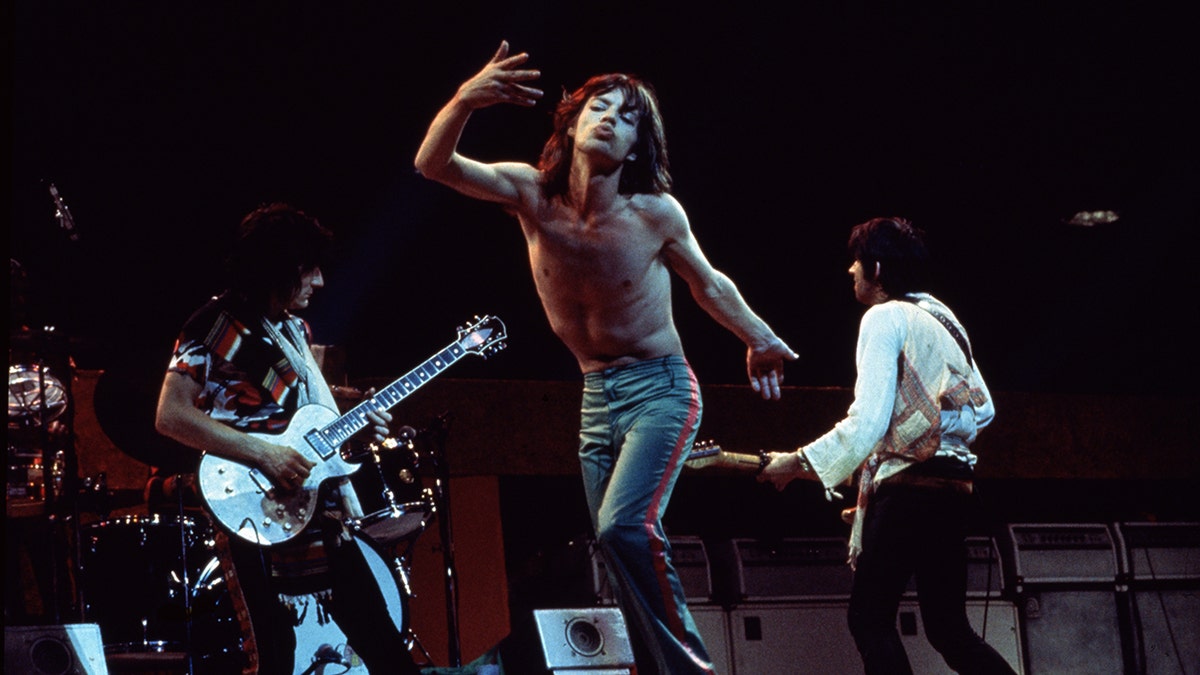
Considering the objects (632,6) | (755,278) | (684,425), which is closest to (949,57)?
(632,6)

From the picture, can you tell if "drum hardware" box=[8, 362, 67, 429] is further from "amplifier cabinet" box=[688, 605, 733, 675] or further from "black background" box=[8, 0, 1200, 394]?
"amplifier cabinet" box=[688, 605, 733, 675]

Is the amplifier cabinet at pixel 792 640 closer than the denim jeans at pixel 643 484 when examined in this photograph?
No

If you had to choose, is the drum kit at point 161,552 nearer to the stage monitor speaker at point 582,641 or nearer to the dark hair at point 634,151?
the stage monitor speaker at point 582,641

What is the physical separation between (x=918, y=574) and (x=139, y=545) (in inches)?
143

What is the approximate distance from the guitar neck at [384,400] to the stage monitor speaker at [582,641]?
97 centimetres

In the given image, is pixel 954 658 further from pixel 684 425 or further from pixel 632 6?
pixel 632 6

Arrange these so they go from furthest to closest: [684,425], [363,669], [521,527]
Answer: [521,527] < [363,669] < [684,425]

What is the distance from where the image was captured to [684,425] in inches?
127

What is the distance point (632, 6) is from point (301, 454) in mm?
3576

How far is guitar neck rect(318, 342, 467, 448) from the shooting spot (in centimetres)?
402

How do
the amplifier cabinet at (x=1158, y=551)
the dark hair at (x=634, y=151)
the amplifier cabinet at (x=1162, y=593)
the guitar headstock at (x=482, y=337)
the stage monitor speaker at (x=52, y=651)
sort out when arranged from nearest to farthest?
1. the dark hair at (x=634, y=151)
2. the stage monitor speaker at (x=52, y=651)
3. the guitar headstock at (x=482, y=337)
4. the amplifier cabinet at (x=1162, y=593)
5. the amplifier cabinet at (x=1158, y=551)

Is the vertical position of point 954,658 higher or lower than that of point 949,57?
lower

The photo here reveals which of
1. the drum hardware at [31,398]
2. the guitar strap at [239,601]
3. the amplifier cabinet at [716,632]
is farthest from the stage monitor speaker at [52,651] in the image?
the amplifier cabinet at [716,632]

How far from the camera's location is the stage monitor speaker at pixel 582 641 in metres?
4.06
